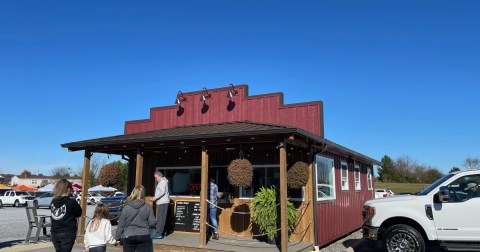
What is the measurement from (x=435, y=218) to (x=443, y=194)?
1.74 feet

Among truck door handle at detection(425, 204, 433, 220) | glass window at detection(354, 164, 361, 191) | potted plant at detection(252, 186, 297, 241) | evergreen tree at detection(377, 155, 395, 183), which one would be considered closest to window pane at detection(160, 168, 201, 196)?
potted plant at detection(252, 186, 297, 241)

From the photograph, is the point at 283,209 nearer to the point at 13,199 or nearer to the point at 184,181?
the point at 184,181

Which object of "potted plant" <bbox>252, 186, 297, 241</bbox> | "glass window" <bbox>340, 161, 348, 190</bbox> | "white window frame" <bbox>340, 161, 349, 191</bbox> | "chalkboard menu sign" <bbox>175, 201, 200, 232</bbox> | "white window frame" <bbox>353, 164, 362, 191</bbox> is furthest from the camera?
"white window frame" <bbox>353, 164, 362, 191</bbox>

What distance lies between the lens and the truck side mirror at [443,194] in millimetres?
7514

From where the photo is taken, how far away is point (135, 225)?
5398mm

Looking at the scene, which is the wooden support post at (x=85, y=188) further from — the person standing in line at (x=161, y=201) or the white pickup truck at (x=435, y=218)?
the white pickup truck at (x=435, y=218)

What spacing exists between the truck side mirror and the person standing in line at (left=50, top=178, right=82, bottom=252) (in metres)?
6.88

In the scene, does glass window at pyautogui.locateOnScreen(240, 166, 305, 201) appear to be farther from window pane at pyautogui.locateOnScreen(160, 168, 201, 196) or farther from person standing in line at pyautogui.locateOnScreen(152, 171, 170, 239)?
person standing in line at pyautogui.locateOnScreen(152, 171, 170, 239)

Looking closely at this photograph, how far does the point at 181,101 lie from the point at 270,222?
233 inches

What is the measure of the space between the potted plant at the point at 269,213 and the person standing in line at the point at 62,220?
464 cm

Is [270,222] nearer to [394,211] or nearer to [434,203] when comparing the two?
[394,211]

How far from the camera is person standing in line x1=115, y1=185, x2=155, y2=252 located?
17.7 feet

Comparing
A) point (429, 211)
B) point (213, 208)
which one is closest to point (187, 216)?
point (213, 208)

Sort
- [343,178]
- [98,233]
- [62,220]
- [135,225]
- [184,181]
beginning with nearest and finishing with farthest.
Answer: [98,233]
[62,220]
[135,225]
[184,181]
[343,178]
